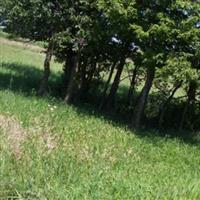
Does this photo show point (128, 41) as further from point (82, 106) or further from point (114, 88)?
point (82, 106)

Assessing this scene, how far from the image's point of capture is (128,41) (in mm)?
23359

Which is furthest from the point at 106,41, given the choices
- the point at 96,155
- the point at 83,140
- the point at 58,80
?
the point at 96,155

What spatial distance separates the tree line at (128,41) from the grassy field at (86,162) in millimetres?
3273

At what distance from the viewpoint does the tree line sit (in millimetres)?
18812

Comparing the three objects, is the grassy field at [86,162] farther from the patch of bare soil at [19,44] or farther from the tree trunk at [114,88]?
the patch of bare soil at [19,44]

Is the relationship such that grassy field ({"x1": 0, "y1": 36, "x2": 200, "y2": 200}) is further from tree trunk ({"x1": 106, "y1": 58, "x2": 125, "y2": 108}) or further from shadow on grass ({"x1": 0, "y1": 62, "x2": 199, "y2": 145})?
tree trunk ({"x1": 106, "y1": 58, "x2": 125, "y2": 108})

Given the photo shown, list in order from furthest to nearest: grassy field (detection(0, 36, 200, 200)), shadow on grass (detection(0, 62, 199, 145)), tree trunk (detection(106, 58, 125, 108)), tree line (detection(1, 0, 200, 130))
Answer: tree trunk (detection(106, 58, 125, 108)) → shadow on grass (detection(0, 62, 199, 145)) → tree line (detection(1, 0, 200, 130)) → grassy field (detection(0, 36, 200, 200))

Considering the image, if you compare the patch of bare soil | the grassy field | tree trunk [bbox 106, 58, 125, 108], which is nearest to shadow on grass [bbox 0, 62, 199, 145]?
tree trunk [bbox 106, 58, 125, 108]

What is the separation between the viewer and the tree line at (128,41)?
18.8m

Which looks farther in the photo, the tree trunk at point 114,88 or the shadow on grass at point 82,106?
the tree trunk at point 114,88

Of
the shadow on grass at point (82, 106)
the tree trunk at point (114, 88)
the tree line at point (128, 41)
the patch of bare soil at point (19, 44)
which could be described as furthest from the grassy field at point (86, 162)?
the patch of bare soil at point (19, 44)

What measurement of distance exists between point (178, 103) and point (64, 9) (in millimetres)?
7994

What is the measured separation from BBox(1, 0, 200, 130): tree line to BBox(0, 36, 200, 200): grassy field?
10.7 ft

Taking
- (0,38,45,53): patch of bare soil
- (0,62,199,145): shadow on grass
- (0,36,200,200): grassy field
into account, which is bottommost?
(0,36,200,200): grassy field
